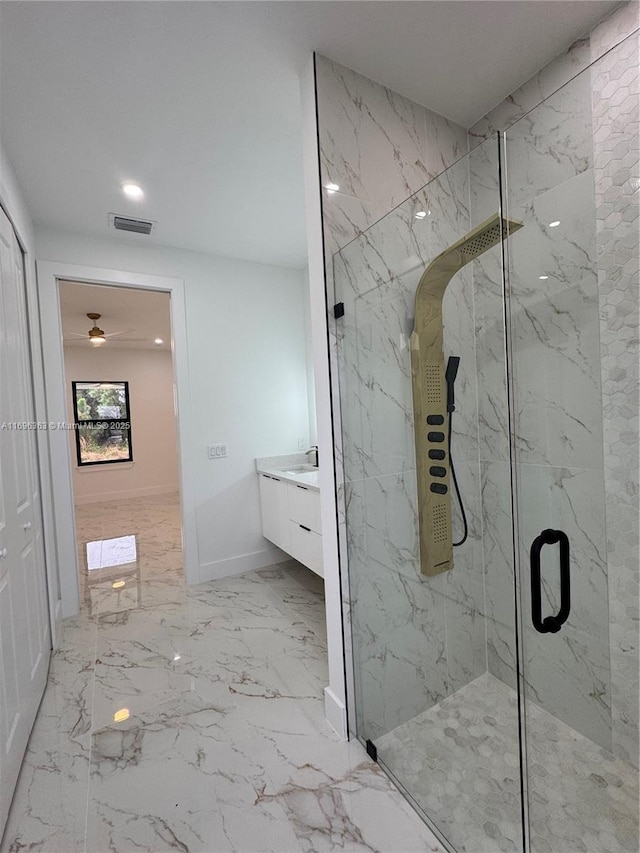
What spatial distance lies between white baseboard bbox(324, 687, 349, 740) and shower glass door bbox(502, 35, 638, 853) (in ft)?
2.30

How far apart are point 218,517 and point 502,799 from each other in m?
2.59

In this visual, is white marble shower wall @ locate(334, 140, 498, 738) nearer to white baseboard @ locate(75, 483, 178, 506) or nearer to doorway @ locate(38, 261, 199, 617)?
doorway @ locate(38, 261, 199, 617)

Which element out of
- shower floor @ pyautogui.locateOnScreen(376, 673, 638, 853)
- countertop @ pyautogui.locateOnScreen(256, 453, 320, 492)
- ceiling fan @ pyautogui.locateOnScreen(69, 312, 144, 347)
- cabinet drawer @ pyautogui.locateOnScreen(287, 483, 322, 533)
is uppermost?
ceiling fan @ pyautogui.locateOnScreen(69, 312, 144, 347)

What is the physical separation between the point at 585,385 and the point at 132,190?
2.64 metres

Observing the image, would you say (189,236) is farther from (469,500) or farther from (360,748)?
(360,748)

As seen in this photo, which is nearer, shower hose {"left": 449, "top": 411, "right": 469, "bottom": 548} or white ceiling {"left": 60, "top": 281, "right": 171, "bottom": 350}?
shower hose {"left": 449, "top": 411, "right": 469, "bottom": 548}

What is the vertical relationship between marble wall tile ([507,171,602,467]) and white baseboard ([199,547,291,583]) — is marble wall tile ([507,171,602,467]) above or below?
above

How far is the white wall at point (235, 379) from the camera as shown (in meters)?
3.28

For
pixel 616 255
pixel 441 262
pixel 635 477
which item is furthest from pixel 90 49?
pixel 635 477

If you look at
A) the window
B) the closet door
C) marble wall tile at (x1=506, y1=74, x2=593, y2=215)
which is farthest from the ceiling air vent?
the window

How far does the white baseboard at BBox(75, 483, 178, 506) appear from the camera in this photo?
6.61 meters

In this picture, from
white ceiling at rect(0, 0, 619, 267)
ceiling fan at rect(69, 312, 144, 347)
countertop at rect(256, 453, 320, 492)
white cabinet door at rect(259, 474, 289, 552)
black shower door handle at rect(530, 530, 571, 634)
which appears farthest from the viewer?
ceiling fan at rect(69, 312, 144, 347)

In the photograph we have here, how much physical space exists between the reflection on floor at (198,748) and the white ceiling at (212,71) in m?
2.74

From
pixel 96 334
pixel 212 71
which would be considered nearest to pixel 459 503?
pixel 212 71
